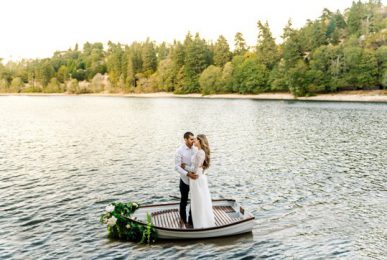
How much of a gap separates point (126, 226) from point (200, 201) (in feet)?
10.8

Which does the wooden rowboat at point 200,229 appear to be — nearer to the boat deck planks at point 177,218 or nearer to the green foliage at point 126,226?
the boat deck planks at point 177,218

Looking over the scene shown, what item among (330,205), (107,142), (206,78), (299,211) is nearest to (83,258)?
(299,211)

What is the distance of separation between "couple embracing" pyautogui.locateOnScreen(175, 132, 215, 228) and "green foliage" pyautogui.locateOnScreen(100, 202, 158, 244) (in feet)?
5.49

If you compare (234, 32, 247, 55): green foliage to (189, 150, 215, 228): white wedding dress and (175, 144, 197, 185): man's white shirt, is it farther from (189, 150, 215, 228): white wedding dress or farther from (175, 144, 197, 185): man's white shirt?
(189, 150, 215, 228): white wedding dress

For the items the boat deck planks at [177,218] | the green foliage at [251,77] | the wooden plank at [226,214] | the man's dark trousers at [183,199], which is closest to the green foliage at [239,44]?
the green foliage at [251,77]

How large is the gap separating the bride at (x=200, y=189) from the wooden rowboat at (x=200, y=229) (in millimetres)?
404

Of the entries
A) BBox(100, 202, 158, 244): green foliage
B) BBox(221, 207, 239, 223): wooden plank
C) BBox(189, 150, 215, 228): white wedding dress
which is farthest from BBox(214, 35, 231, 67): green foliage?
BBox(100, 202, 158, 244): green foliage

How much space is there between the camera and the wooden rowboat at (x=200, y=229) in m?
15.0

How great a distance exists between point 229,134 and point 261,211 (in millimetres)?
29937

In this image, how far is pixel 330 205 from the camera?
19.9 m

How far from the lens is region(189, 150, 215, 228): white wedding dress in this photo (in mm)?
14859

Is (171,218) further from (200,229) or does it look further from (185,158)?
(185,158)

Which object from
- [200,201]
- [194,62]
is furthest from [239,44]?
[200,201]

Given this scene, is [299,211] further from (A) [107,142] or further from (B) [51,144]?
(B) [51,144]
